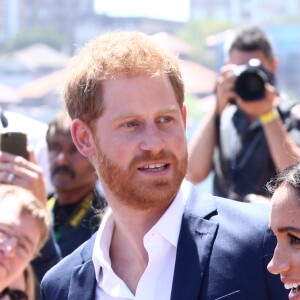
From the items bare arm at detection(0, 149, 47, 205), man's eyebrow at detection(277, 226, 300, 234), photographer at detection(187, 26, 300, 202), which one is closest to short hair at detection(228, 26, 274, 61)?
photographer at detection(187, 26, 300, 202)

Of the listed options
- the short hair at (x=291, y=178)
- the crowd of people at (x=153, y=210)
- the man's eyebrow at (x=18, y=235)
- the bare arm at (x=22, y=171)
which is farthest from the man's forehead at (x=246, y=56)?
the short hair at (x=291, y=178)

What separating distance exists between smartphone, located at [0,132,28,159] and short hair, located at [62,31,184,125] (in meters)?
0.59

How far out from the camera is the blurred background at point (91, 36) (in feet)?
23.7

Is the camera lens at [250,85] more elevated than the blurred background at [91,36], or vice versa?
the camera lens at [250,85]

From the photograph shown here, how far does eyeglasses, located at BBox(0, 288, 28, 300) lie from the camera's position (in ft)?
9.39

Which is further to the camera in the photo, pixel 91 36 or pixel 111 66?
pixel 91 36

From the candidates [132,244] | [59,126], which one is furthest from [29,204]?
[59,126]

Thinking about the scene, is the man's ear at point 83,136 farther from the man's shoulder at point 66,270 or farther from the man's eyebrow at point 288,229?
the man's eyebrow at point 288,229

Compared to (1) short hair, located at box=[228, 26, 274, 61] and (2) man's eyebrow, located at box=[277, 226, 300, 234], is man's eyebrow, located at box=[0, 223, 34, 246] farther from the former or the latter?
(1) short hair, located at box=[228, 26, 274, 61]

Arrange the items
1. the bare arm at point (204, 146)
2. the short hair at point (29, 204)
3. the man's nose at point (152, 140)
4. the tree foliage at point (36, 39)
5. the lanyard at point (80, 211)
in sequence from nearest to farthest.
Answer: the man's nose at point (152, 140) → the short hair at point (29, 204) → the lanyard at point (80, 211) → the bare arm at point (204, 146) → the tree foliage at point (36, 39)

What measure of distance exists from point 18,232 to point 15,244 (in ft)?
0.21

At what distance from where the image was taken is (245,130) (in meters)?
3.77

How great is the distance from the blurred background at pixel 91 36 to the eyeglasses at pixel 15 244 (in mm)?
958

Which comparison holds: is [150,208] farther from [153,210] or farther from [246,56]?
[246,56]
